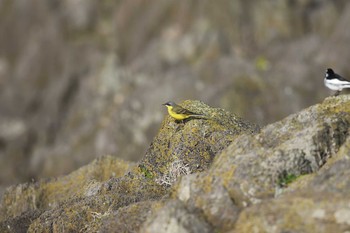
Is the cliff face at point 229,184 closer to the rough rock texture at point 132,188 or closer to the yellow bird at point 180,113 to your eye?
the rough rock texture at point 132,188

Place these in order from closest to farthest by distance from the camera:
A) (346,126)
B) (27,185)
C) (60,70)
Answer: (346,126) → (27,185) → (60,70)

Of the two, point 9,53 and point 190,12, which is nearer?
point 190,12

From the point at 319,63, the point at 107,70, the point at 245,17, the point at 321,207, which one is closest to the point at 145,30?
the point at 107,70

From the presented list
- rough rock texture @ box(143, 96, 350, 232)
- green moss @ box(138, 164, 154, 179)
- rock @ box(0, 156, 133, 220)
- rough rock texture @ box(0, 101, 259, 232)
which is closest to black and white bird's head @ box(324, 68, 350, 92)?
rough rock texture @ box(0, 101, 259, 232)

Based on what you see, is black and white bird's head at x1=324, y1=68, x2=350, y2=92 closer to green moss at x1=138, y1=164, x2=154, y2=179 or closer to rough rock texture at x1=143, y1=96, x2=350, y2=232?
rough rock texture at x1=143, y1=96, x2=350, y2=232

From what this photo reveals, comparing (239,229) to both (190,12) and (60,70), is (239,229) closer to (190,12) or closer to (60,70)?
(190,12)

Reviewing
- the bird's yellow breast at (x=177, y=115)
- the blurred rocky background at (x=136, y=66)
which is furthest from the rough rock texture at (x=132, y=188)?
the blurred rocky background at (x=136, y=66)
